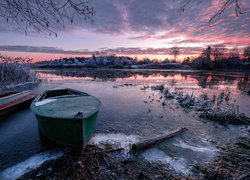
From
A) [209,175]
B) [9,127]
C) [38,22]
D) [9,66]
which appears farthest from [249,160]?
[9,66]

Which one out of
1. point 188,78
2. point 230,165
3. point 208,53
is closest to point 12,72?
point 230,165

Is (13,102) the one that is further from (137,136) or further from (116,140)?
(137,136)

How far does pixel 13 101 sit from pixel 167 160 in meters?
10.7

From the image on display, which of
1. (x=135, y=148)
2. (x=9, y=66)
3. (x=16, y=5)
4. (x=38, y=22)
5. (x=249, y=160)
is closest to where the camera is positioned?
(x=16, y=5)

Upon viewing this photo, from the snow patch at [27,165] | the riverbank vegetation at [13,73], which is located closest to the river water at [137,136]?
the snow patch at [27,165]

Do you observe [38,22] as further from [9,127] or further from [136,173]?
[9,127]

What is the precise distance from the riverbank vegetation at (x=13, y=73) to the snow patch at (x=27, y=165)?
50.0ft

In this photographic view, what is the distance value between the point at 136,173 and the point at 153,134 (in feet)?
9.65

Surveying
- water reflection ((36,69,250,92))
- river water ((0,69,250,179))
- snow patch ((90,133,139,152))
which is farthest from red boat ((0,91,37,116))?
water reflection ((36,69,250,92))

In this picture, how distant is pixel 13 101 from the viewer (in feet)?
34.9

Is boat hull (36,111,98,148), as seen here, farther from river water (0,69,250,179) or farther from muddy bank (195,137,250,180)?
muddy bank (195,137,250,180)

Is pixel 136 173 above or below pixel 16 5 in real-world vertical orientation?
below

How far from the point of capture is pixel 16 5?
2.40 m

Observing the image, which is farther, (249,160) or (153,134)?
(153,134)
